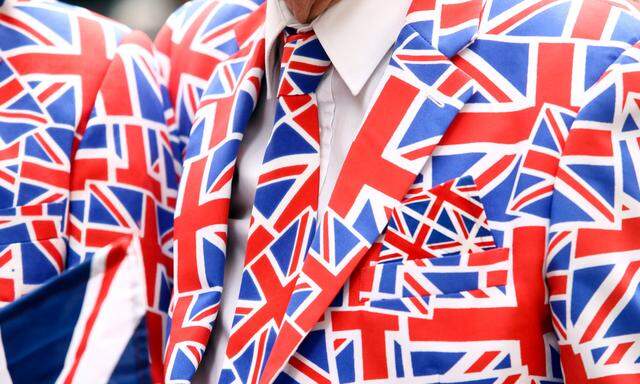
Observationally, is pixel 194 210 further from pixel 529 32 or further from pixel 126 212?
pixel 529 32

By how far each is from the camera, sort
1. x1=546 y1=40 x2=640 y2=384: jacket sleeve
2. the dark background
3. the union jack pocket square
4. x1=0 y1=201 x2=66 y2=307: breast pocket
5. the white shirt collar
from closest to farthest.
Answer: the union jack pocket square
x1=546 y1=40 x2=640 y2=384: jacket sleeve
the white shirt collar
x1=0 y1=201 x2=66 y2=307: breast pocket
the dark background

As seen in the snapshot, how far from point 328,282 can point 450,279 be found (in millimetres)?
136

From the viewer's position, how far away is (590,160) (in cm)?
87

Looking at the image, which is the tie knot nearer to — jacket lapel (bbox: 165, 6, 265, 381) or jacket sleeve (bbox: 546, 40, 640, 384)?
jacket lapel (bbox: 165, 6, 265, 381)

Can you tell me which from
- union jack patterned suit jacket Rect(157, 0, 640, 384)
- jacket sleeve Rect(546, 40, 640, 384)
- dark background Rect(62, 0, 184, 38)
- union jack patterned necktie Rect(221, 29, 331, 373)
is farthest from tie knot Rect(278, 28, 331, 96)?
dark background Rect(62, 0, 184, 38)

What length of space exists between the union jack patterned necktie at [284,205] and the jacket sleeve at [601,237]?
0.31 meters

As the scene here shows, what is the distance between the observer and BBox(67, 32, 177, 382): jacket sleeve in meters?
1.19

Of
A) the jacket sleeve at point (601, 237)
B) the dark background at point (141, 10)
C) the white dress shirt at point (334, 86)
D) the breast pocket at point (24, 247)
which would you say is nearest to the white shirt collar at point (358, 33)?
the white dress shirt at point (334, 86)

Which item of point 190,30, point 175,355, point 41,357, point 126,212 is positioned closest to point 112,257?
point 41,357

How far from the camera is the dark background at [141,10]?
9.16ft

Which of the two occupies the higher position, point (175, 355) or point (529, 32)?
point (529, 32)

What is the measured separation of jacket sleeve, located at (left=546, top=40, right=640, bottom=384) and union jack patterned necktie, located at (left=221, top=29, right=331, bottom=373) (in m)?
0.31

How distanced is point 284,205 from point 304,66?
0.59ft

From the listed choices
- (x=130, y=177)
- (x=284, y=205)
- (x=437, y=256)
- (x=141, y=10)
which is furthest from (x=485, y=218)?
(x=141, y=10)
